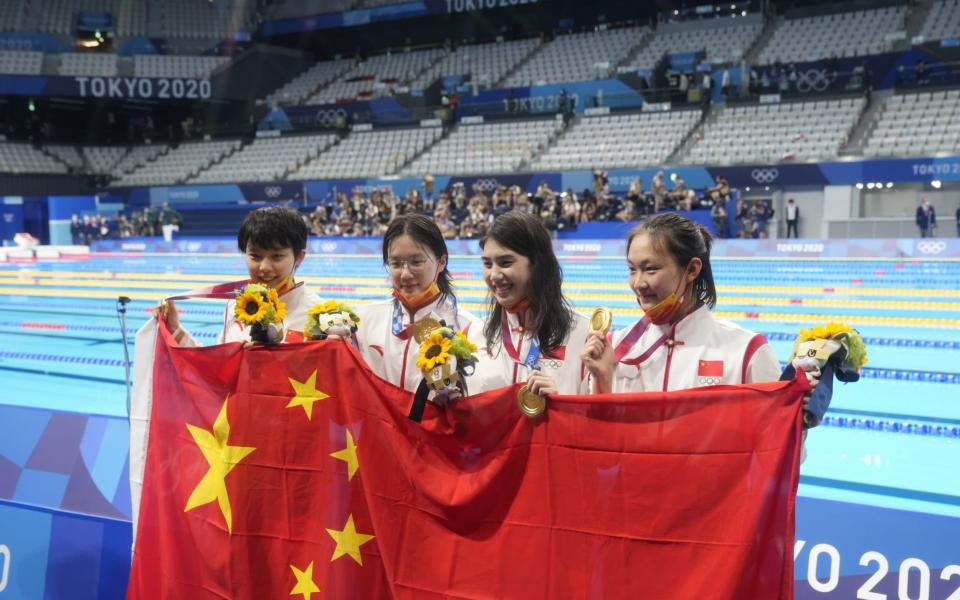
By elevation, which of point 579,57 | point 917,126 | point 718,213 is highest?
point 579,57

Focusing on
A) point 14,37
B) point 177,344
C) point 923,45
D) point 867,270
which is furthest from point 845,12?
point 14,37

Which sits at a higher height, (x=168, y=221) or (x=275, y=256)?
(x=168, y=221)

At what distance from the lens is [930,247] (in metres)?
14.3

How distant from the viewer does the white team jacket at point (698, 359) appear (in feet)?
7.53

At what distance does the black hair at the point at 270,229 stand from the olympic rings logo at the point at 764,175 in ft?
60.7

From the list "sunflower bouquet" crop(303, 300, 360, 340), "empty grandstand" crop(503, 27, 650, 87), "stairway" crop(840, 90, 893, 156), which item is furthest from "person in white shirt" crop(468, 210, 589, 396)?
"empty grandstand" crop(503, 27, 650, 87)

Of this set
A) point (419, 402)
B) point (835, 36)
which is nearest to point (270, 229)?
point (419, 402)

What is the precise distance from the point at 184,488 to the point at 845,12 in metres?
27.5

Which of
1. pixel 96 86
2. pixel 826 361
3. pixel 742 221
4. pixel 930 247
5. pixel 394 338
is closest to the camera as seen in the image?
pixel 826 361

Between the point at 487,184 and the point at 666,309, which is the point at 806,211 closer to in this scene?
the point at 487,184

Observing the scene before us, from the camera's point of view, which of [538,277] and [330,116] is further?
[330,116]

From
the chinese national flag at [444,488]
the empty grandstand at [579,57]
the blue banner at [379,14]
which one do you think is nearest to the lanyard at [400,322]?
the chinese national flag at [444,488]

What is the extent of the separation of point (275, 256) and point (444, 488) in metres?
1.31

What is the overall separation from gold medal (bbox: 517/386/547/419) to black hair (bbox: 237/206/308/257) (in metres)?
1.36
